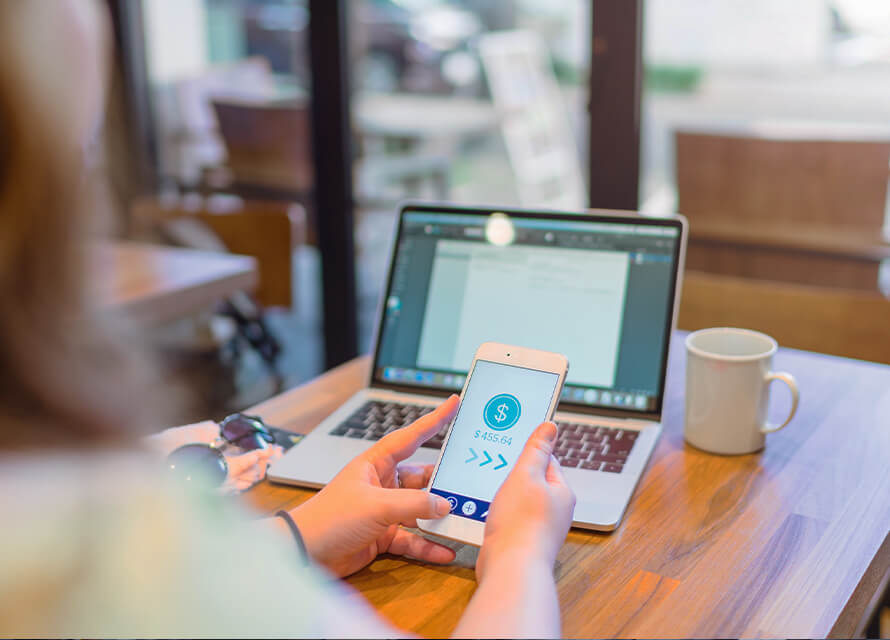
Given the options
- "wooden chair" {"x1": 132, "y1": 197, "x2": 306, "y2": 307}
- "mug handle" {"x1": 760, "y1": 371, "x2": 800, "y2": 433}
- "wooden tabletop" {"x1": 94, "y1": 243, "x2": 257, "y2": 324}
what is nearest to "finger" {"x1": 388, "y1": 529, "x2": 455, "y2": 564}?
"mug handle" {"x1": 760, "y1": 371, "x2": 800, "y2": 433}

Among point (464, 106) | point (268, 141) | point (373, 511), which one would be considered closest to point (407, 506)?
point (373, 511)

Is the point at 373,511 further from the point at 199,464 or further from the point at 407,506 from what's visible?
the point at 199,464

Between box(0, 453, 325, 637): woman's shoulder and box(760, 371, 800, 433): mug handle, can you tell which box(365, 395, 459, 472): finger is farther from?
box(760, 371, 800, 433): mug handle

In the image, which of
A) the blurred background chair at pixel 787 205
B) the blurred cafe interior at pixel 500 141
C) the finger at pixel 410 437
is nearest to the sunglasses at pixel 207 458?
the finger at pixel 410 437

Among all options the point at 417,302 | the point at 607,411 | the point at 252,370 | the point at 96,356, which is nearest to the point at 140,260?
the point at 252,370

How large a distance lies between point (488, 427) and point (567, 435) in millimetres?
212

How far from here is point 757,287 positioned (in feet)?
5.43

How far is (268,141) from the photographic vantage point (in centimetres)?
301

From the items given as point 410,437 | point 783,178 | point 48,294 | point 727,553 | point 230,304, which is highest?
point 48,294

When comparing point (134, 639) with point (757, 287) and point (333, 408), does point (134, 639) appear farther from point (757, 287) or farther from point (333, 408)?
point (757, 287)

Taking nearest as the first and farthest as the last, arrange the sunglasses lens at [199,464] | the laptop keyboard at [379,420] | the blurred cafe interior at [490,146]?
the sunglasses lens at [199,464] → the laptop keyboard at [379,420] → the blurred cafe interior at [490,146]

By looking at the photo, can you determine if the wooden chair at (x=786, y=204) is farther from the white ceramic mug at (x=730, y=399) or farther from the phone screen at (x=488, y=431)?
the phone screen at (x=488, y=431)

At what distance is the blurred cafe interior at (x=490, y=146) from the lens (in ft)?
6.81

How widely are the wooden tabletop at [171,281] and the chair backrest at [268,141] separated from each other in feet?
2.60
